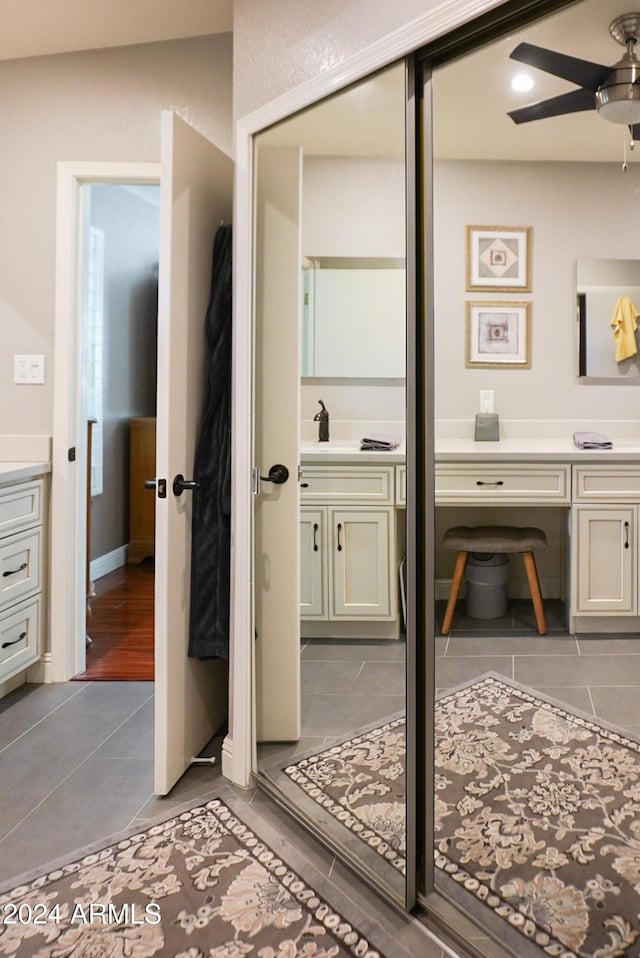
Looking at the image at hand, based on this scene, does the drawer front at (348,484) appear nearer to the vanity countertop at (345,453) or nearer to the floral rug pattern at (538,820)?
the vanity countertop at (345,453)

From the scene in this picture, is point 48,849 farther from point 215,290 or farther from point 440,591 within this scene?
point 215,290

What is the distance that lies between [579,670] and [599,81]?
108 cm

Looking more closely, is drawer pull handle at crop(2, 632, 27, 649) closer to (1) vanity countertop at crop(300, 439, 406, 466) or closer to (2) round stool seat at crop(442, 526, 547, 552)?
(1) vanity countertop at crop(300, 439, 406, 466)

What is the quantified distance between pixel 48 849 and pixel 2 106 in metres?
2.83

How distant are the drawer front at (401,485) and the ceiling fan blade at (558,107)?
76 centimetres

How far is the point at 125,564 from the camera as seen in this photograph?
5.22m

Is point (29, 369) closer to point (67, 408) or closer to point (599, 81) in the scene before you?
point (67, 408)

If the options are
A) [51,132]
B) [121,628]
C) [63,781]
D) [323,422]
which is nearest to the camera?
[323,422]

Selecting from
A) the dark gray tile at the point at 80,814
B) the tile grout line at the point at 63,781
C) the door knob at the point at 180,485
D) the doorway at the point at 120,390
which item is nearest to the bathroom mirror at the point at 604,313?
the door knob at the point at 180,485

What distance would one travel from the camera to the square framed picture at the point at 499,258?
1.40 meters

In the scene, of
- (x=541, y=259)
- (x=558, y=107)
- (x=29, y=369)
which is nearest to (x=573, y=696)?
(x=541, y=259)

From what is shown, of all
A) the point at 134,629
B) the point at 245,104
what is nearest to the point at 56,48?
the point at 245,104

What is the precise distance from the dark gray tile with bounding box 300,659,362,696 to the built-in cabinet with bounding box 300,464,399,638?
0.07 meters

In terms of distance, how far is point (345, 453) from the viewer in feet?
5.86
